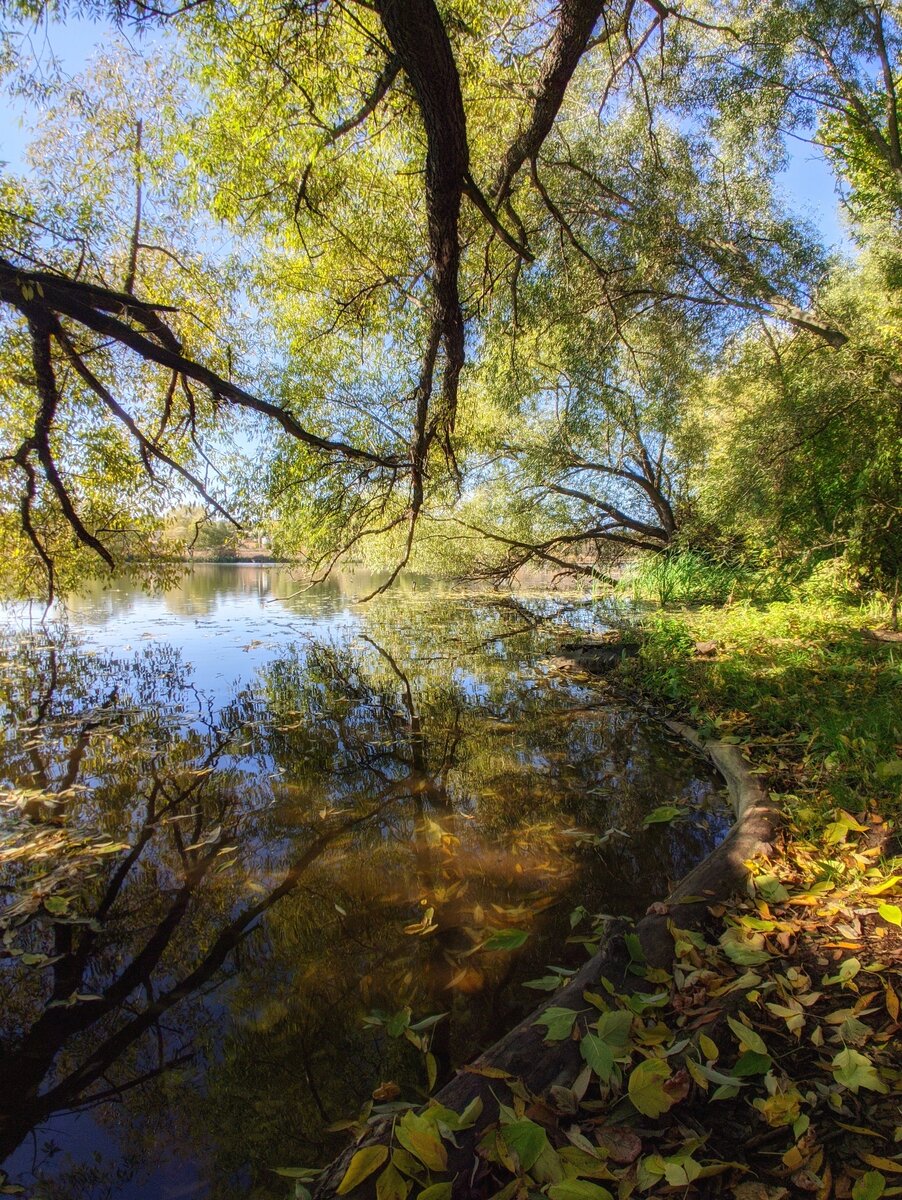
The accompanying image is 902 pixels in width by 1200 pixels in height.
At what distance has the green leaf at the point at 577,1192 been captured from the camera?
1.11 meters

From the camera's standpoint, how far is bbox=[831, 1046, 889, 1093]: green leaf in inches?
52.8

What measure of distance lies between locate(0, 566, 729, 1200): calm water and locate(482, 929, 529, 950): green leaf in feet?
0.14

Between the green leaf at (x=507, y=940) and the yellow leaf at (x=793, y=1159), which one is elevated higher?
the yellow leaf at (x=793, y=1159)

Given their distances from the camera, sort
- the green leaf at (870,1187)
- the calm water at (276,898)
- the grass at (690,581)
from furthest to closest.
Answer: the grass at (690,581), the calm water at (276,898), the green leaf at (870,1187)

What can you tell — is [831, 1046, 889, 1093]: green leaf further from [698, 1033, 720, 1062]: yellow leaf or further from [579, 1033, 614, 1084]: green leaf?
[579, 1033, 614, 1084]: green leaf

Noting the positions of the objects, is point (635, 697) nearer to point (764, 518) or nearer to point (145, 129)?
point (764, 518)

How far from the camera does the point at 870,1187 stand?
42.8 inches

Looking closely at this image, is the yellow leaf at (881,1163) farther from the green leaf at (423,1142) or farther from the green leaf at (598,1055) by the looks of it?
the green leaf at (423,1142)

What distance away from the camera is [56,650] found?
32.3ft

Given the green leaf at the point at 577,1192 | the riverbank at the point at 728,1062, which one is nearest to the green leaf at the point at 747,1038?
the riverbank at the point at 728,1062

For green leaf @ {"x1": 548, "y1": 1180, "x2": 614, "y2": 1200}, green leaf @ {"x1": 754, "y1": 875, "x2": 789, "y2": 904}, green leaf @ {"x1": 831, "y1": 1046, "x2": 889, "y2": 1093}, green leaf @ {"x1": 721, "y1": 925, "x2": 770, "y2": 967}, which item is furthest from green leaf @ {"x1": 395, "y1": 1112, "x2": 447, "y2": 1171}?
green leaf @ {"x1": 754, "y1": 875, "x2": 789, "y2": 904}

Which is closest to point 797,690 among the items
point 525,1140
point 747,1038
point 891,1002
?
point 891,1002

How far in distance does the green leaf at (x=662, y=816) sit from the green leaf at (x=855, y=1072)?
2187 mm

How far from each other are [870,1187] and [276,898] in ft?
8.37
